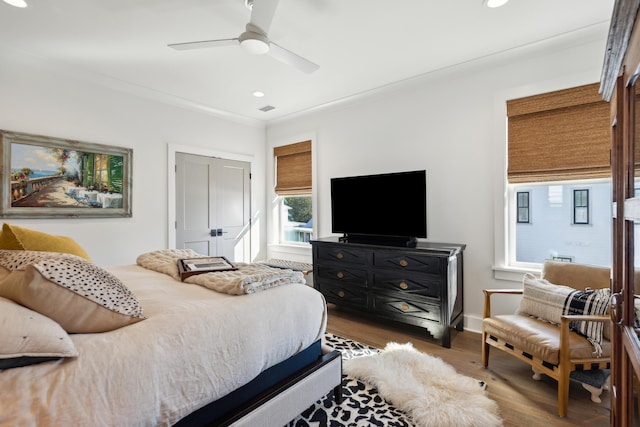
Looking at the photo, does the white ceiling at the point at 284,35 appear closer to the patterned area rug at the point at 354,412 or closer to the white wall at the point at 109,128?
the white wall at the point at 109,128

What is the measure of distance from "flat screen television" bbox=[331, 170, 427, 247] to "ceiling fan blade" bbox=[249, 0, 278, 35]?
1.86 metres

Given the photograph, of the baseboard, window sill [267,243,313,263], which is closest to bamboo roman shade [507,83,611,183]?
the baseboard

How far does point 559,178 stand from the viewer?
8.57 ft

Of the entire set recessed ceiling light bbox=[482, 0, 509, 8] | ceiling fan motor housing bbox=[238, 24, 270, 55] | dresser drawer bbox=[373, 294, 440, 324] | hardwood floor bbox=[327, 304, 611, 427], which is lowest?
A: hardwood floor bbox=[327, 304, 611, 427]

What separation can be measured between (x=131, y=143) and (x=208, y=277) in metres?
2.64

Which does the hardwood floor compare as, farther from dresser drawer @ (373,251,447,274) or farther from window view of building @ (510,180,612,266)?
window view of building @ (510,180,612,266)

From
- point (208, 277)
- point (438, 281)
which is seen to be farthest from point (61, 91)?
point (438, 281)

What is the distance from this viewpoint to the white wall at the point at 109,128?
284cm

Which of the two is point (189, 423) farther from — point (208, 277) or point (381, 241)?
point (381, 241)

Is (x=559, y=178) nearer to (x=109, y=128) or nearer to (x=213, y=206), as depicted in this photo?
(x=213, y=206)

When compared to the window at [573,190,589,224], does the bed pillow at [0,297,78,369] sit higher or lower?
lower

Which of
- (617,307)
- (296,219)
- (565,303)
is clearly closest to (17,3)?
(296,219)

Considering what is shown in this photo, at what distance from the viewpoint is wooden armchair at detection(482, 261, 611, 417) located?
1.77 m

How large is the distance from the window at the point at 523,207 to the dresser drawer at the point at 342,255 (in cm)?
152
